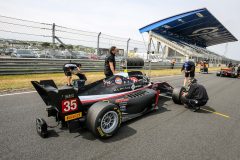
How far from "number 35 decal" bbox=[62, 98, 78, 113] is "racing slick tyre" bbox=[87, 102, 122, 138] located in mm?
279

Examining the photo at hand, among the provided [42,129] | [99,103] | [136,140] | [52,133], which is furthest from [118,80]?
[42,129]

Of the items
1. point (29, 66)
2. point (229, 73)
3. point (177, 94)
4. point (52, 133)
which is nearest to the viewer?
point (52, 133)

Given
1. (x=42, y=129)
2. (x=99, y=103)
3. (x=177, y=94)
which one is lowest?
(x=42, y=129)

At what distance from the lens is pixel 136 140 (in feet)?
10.8

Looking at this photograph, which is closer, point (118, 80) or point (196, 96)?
point (118, 80)

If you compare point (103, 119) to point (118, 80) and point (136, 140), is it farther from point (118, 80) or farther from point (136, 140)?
point (118, 80)

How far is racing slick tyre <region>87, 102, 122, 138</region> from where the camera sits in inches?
123

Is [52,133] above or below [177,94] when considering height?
below


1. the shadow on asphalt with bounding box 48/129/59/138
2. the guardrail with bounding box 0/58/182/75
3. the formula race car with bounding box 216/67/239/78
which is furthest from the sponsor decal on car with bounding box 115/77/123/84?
the formula race car with bounding box 216/67/239/78

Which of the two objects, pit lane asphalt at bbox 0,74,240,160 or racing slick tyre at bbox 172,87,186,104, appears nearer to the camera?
pit lane asphalt at bbox 0,74,240,160

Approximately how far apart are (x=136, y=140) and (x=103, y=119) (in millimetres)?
687

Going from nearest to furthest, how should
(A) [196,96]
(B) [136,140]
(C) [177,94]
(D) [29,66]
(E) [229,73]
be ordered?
(B) [136,140] < (A) [196,96] < (C) [177,94] < (D) [29,66] < (E) [229,73]

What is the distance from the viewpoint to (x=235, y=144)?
10.8 feet

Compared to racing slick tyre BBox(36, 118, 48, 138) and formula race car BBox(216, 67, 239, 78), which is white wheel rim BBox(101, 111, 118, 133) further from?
formula race car BBox(216, 67, 239, 78)
